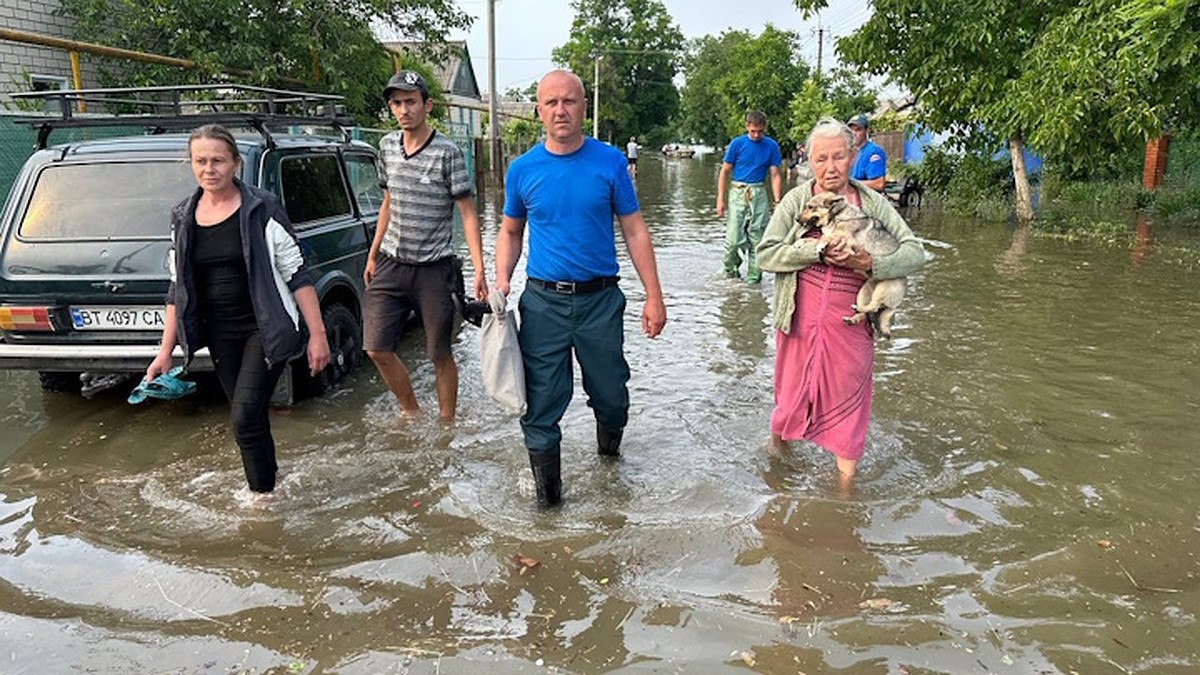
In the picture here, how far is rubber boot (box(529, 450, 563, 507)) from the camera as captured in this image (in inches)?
159

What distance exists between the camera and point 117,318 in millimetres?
5016

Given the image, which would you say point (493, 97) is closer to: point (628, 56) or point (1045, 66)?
point (1045, 66)

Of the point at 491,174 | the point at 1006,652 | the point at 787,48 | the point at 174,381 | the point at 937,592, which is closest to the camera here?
the point at 1006,652

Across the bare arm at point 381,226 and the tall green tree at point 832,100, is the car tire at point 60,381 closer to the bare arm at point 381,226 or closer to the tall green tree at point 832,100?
the bare arm at point 381,226

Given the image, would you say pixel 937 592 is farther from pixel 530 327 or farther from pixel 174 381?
pixel 174 381

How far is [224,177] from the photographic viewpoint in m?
3.71

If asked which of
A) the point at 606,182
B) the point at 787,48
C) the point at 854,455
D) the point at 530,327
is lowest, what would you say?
the point at 854,455

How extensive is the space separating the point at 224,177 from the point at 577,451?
232 centimetres

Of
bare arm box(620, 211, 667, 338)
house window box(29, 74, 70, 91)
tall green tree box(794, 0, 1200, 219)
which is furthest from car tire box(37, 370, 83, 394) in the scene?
tall green tree box(794, 0, 1200, 219)

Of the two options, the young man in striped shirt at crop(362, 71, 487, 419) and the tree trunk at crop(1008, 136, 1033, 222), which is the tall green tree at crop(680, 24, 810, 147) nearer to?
the tree trunk at crop(1008, 136, 1033, 222)

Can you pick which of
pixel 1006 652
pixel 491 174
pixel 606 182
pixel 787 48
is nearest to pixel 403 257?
pixel 606 182

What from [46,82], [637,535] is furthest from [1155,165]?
[46,82]

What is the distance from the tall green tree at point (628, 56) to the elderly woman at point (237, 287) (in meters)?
69.3

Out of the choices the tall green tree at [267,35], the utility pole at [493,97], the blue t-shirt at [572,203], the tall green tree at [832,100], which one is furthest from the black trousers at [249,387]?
the tall green tree at [832,100]
